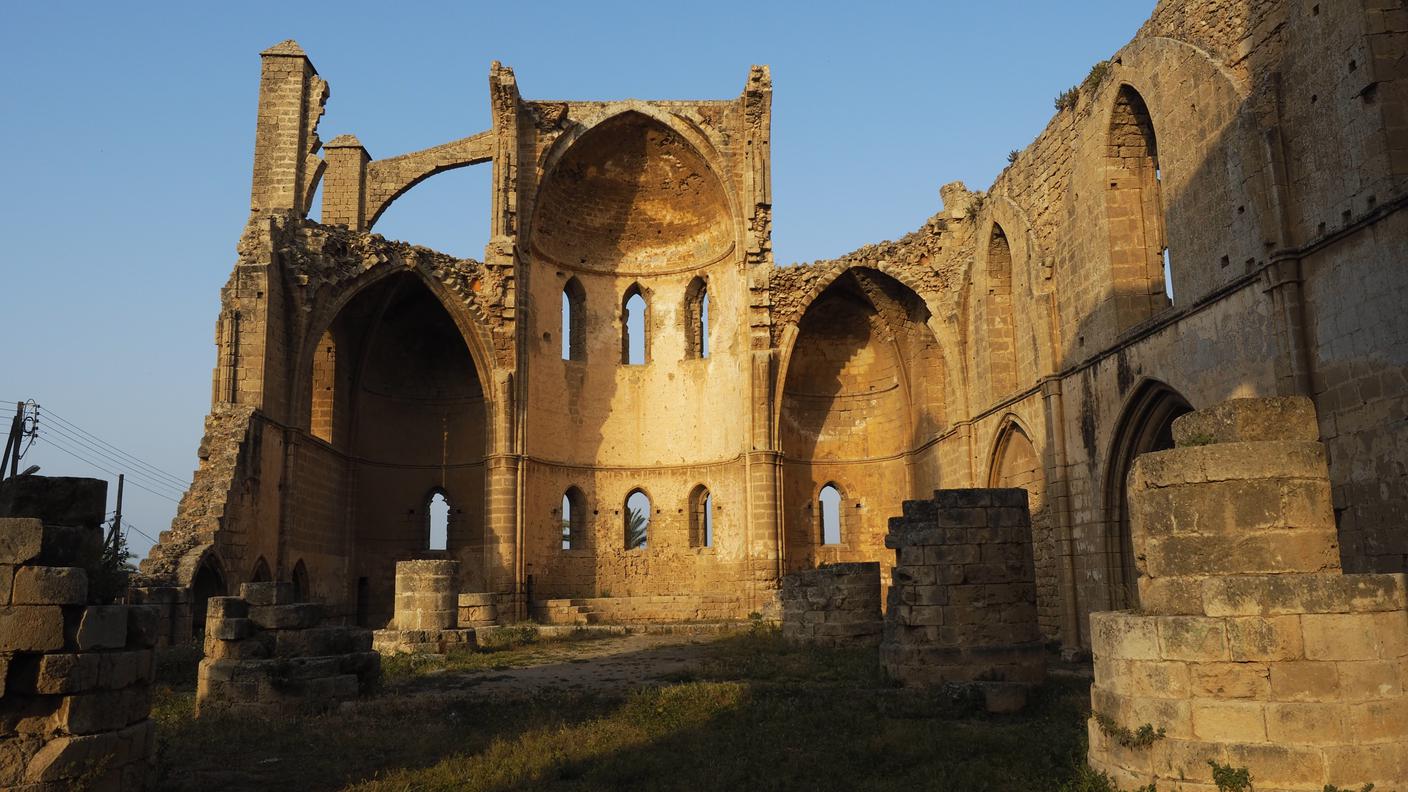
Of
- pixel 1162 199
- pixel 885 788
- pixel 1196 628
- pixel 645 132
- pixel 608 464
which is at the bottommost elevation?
pixel 885 788

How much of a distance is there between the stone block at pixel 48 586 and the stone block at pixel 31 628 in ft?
0.14

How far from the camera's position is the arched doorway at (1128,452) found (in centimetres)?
1345

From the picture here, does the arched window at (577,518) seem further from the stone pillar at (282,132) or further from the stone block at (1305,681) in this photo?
the stone block at (1305,681)

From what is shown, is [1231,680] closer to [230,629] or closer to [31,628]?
[31,628]

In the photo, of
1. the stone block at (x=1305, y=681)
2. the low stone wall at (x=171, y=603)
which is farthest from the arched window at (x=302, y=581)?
the stone block at (x=1305, y=681)

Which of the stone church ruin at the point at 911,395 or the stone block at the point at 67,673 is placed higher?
the stone church ruin at the point at 911,395

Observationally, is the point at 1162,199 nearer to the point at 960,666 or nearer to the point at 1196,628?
the point at 960,666

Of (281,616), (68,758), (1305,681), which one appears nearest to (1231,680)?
(1305,681)

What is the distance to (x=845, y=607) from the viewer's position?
14.3 meters

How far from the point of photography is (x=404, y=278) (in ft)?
75.5

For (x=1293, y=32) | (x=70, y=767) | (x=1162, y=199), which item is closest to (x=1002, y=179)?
(x=1162, y=199)

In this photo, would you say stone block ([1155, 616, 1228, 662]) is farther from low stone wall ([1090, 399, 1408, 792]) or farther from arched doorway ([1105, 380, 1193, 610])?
arched doorway ([1105, 380, 1193, 610])

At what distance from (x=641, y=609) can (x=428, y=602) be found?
739 cm

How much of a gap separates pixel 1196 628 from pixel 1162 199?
9322 mm
